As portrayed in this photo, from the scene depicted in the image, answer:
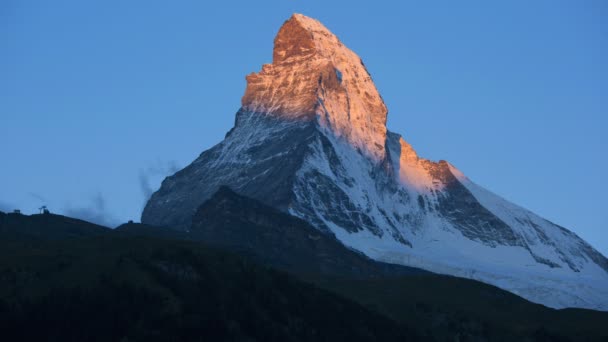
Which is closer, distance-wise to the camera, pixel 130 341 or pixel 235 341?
pixel 130 341

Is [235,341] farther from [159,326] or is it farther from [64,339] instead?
[64,339]

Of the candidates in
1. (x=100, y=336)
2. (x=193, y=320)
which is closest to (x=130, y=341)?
(x=100, y=336)

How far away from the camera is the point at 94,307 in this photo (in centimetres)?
19138

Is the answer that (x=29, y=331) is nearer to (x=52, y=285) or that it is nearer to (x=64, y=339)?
(x=64, y=339)

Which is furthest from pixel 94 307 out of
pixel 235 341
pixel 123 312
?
pixel 235 341

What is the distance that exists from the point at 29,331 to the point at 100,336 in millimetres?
9659

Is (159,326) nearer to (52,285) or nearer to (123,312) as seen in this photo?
(123,312)

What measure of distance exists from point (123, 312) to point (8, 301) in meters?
16.3

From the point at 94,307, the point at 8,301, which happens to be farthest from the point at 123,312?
the point at 8,301

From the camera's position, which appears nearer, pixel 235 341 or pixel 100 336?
pixel 100 336

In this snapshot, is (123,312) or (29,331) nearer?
(29,331)

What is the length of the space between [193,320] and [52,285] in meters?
21.6

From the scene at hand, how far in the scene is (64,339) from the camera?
180250 mm

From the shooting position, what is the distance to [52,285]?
199625mm
